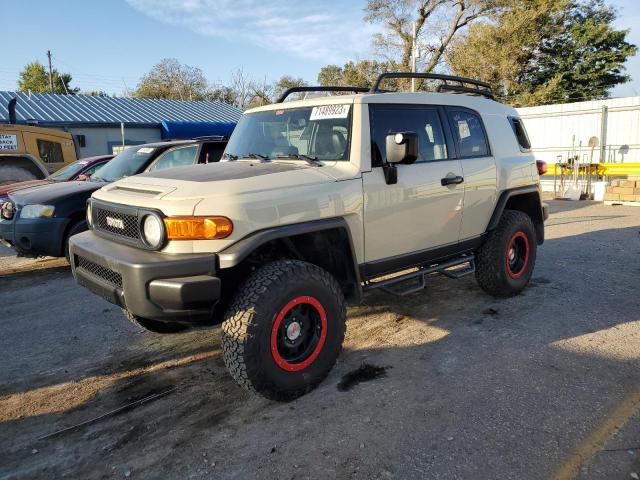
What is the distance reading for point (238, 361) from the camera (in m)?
3.00

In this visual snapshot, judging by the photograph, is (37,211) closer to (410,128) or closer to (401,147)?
(410,128)

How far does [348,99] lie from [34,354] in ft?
11.1

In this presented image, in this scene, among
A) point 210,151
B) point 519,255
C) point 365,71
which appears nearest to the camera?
point 519,255

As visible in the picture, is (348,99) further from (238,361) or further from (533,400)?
(533,400)

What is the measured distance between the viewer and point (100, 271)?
329 centimetres

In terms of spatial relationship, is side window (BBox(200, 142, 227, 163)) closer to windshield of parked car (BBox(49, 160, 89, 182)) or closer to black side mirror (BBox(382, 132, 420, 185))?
windshield of parked car (BBox(49, 160, 89, 182))

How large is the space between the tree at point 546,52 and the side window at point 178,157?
2984 cm

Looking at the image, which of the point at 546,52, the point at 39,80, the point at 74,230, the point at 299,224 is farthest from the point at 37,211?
the point at 39,80

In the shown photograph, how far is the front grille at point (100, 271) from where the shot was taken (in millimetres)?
3112

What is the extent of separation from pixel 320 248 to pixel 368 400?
1.11m

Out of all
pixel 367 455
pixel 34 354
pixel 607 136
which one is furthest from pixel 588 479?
pixel 607 136

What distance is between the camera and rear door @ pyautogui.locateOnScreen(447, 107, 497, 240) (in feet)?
14.9

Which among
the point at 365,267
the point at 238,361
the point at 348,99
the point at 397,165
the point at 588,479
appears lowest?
the point at 588,479

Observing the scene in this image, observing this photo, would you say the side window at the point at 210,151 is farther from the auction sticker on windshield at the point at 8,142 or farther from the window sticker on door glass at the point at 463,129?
the auction sticker on windshield at the point at 8,142
